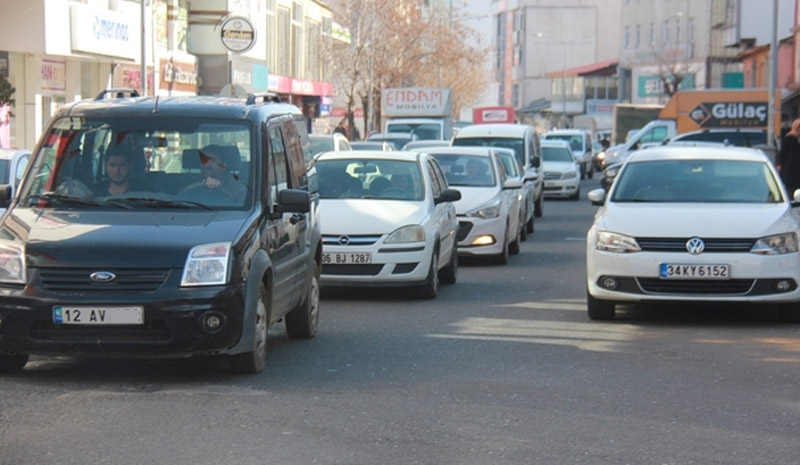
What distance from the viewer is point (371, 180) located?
49.7 feet

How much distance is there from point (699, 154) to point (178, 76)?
94.2 ft

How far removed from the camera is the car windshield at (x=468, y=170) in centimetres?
1911

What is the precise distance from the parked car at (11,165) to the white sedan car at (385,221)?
2880 millimetres

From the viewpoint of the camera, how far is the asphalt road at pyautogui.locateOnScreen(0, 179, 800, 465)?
6.90 metres

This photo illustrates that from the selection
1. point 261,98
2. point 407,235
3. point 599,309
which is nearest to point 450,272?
point 407,235

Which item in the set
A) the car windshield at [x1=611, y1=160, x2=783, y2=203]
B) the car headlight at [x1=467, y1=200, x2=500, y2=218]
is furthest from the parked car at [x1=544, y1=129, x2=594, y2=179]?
the car windshield at [x1=611, y1=160, x2=783, y2=203]

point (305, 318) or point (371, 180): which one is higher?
point (371, 180)

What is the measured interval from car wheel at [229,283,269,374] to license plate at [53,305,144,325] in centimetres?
77

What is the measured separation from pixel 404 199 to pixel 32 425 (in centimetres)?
787

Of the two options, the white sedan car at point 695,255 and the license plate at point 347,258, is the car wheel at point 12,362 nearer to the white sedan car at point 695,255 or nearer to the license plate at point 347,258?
the white sedan car at point 695,255

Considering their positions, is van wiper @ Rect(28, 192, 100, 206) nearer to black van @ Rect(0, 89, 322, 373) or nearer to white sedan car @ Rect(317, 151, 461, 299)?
black van @ Rect(0, 89, 322, 373)

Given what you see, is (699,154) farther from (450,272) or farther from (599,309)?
(450,272)

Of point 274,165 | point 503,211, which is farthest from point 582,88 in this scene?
point 274,165

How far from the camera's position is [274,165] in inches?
391
